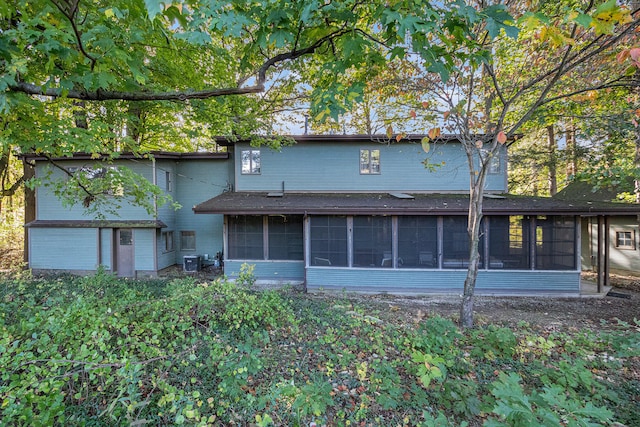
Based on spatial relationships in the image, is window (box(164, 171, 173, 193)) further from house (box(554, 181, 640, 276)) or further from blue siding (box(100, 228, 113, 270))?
house (box(554, 181, 640, 276))

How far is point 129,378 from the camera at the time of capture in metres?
2.42

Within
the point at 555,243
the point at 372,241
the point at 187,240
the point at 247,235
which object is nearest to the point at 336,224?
the point at 372,241

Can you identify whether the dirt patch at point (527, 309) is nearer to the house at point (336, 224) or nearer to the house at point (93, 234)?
the house at point (336, 224)

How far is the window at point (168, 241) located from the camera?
459 inches

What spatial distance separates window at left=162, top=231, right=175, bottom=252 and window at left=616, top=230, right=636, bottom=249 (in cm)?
2041

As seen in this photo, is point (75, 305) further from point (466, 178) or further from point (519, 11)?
point (466, 178)

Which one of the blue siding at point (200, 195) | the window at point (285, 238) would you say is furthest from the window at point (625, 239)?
the blue siding at point (200, 195)

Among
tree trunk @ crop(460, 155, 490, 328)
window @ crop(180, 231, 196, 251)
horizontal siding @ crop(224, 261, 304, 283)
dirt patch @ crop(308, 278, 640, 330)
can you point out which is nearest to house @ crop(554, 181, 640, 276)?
dirt patch @ crop(308, 278, 640, 330)

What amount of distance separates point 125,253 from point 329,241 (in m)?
8.72

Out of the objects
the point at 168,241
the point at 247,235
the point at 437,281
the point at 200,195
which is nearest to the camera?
the point at 437,281

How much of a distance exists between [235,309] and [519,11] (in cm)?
781

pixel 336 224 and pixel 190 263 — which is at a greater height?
pixel 336 224

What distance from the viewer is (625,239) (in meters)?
11.8

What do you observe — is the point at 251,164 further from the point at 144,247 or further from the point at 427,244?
the point at 427,244
